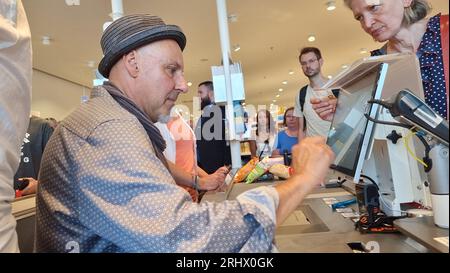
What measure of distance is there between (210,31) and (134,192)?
501 cm

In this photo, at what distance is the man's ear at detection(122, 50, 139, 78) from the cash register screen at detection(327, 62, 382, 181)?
1.94 ft

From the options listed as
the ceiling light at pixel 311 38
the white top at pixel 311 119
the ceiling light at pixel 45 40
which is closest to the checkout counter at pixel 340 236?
the white top at pixel 311 119

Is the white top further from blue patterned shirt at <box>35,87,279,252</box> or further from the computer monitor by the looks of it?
blue patterned shirt at <box>35,87,279,252</box>

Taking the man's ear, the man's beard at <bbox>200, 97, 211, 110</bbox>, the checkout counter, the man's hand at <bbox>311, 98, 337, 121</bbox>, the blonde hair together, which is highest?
the blonde hair

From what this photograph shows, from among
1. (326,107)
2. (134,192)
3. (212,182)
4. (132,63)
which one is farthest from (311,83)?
(134,192)

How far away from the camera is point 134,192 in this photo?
563 mm

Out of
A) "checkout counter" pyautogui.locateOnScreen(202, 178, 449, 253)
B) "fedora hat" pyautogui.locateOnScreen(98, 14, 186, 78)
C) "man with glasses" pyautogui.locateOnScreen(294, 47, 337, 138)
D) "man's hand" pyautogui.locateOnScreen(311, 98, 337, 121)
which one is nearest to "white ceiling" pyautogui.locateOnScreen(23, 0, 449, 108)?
"man with glasses" pyautogui.locateOnScreen(294, 47, 337, 138)

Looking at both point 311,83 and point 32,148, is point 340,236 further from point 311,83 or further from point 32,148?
point 32,148

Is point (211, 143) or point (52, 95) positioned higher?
point (52, 95)

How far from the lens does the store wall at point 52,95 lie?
6.45 m

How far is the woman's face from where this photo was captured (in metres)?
1.10
